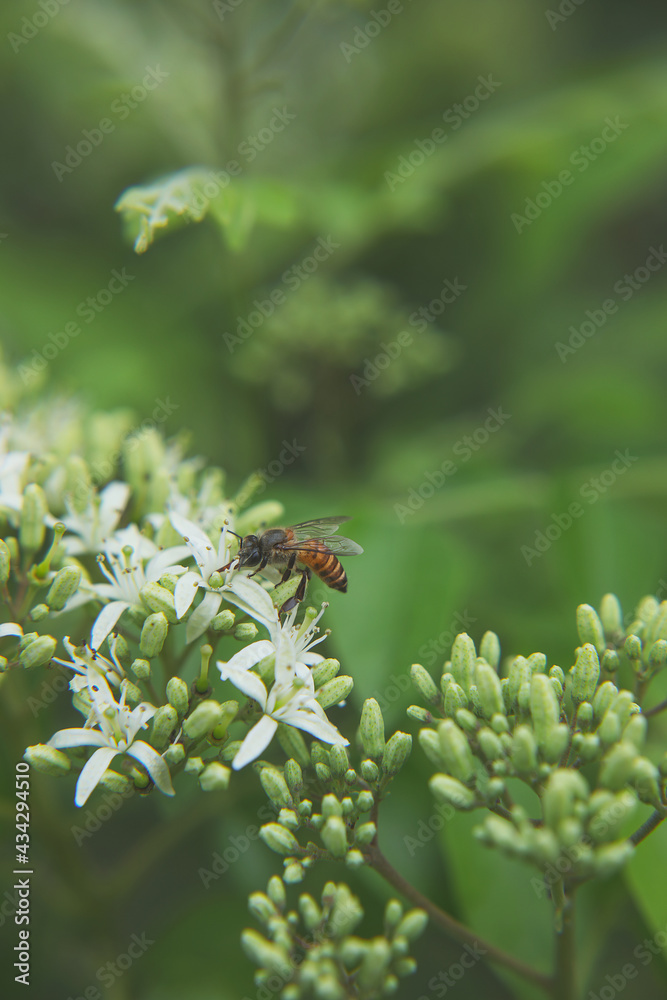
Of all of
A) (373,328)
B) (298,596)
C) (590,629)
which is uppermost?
(373,328)

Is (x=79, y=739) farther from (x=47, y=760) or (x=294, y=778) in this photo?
(x=294, y=778)

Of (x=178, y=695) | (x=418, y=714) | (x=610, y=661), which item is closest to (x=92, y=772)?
(x=178, y=695)

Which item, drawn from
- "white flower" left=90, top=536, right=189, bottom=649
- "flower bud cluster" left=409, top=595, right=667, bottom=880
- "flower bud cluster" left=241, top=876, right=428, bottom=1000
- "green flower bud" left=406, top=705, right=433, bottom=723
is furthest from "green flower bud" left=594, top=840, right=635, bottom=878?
"white flower" left=90, top=536, right=189, bottom=649

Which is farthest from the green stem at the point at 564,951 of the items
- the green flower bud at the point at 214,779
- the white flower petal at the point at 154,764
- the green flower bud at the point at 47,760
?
the green flower bud at the point at 47,760

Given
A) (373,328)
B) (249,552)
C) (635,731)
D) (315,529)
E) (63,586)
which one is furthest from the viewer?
(373,328)

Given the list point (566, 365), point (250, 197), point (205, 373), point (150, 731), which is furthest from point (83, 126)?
point (150, 731)

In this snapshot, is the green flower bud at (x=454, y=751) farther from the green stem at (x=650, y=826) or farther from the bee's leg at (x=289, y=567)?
the bee's leg at (x=289, y=567)

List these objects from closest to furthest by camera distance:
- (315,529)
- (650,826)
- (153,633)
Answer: (650,826) → (153,633) → (315,529)

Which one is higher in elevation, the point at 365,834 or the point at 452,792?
the point at 452,792
